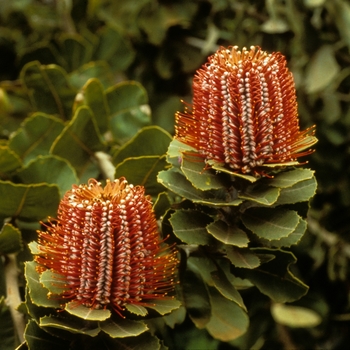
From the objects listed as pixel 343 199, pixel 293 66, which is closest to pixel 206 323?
pixel 343 199

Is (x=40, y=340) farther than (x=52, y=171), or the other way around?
(x=52, y=171)

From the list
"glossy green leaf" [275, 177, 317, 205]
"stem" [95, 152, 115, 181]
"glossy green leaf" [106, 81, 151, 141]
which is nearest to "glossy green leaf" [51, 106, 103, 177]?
"stem" [95, 152, 115, 181]

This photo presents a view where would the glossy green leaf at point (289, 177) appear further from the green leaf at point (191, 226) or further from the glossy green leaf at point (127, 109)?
the glossy green leaf at point (127, 109)

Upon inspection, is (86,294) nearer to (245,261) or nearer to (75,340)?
(75,340)

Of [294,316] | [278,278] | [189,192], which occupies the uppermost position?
[189,192]

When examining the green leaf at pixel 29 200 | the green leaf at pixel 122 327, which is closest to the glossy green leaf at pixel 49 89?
the green leaf at pixel 29 200

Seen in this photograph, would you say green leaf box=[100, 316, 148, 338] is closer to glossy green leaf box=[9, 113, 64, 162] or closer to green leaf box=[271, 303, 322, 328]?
glossy green leaf box=[9, 113, 64, 162]

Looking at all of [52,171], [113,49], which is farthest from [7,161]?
[113,49]

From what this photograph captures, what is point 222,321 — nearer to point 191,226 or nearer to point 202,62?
point 191,226
